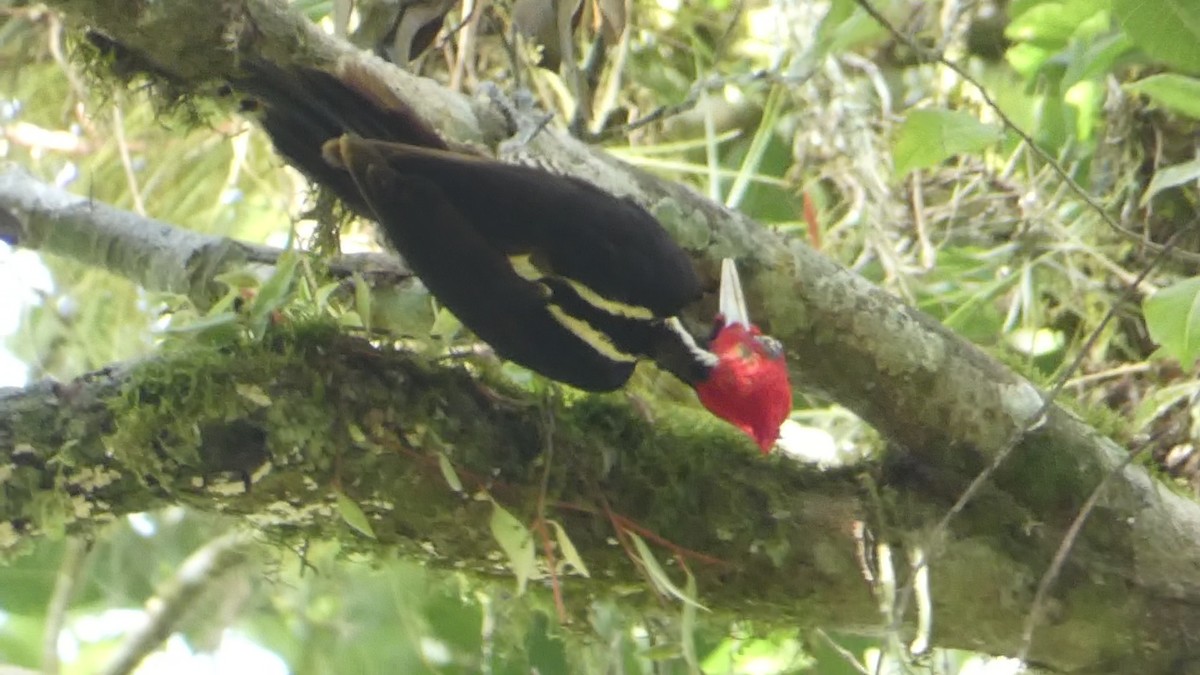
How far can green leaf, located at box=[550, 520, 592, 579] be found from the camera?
1.33m

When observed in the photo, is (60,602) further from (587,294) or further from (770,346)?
(770,346)

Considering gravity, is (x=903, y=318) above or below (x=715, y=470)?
above

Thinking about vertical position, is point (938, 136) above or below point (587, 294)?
above

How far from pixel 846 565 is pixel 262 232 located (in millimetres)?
1592

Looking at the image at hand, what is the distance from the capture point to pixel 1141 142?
2133mm

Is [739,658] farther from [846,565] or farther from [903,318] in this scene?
[903,318]

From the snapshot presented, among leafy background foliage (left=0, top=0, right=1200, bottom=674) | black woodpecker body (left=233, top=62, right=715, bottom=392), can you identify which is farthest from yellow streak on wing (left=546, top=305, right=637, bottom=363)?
leafy background foliage (left=0, top=0, right=1200, bottom=674)

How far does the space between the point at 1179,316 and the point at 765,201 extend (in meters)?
1.15

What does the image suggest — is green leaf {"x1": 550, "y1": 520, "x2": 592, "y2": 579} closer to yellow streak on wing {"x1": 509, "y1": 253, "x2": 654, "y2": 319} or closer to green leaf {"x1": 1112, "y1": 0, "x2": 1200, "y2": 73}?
yellow streak on wing {"x1": 509, "y1": 253, "x2": 654, "y2": 319}

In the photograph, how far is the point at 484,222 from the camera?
1416 mm

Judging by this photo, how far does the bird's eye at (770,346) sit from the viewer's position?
4.49 ft

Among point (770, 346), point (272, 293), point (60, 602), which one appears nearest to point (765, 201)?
point (770, 346)

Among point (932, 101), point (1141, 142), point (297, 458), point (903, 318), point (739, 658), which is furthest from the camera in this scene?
point (932, 101)

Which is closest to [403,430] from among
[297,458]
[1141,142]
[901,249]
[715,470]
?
[297,458]
